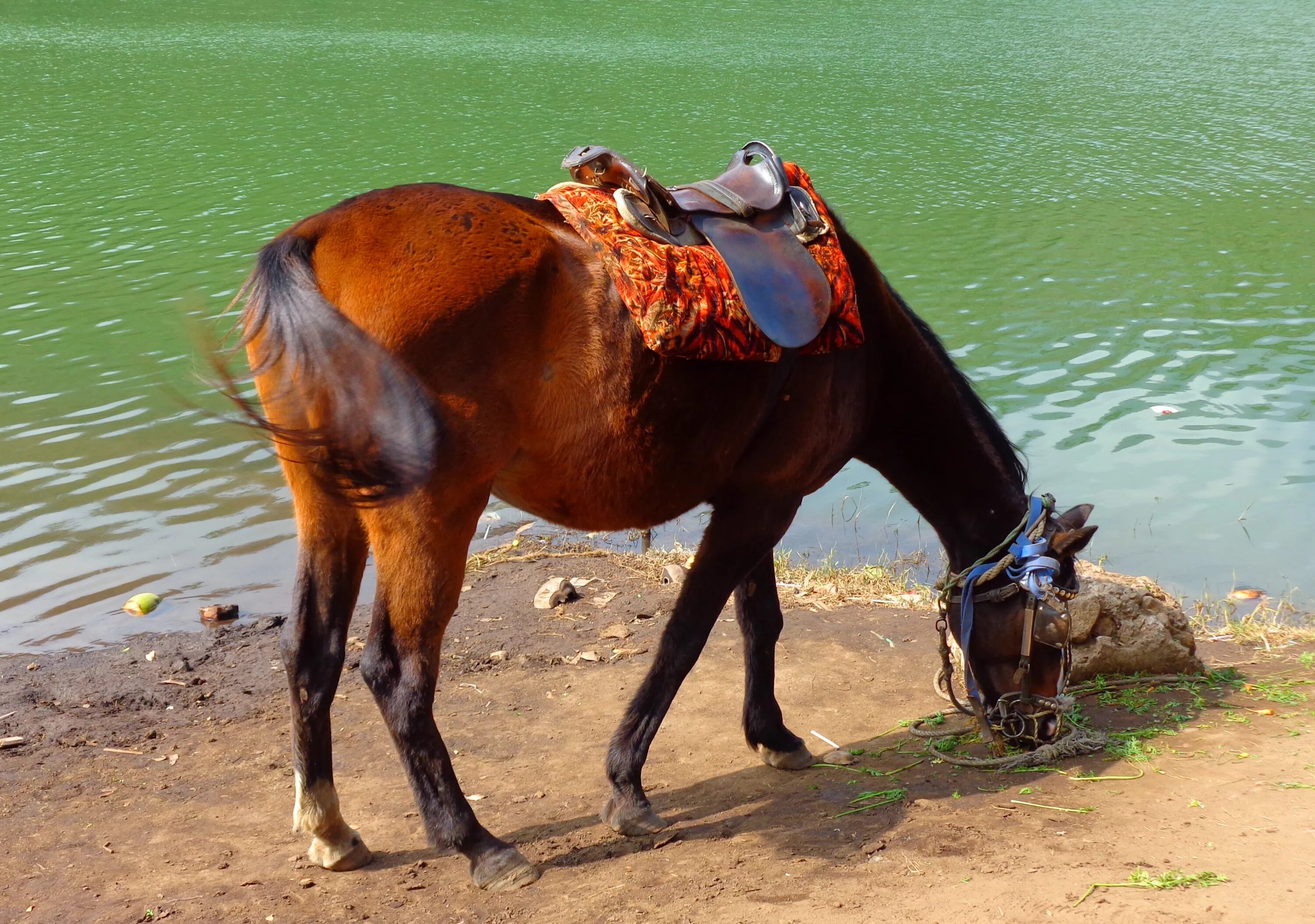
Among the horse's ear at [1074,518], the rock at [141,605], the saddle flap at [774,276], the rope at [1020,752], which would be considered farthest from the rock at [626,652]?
the rock at [141,605]

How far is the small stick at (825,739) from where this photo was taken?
4.38 meters

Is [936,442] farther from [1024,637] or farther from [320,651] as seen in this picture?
[320,651]

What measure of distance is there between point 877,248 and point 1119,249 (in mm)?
2581

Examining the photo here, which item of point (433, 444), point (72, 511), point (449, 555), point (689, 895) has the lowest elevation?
point (72, 511)

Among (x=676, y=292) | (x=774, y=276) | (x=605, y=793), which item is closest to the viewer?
(x=676, y=292)

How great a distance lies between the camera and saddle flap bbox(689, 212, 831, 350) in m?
3.46

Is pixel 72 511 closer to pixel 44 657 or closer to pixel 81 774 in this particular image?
pixel 44 657

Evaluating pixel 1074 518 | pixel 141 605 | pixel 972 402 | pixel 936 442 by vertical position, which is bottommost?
pixel 141 605

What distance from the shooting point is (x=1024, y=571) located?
12.9 feet

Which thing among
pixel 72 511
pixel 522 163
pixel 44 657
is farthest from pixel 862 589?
pixel 522 163

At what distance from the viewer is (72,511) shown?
672cm

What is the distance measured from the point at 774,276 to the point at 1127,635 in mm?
2338

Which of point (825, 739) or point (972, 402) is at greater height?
point (972, 402)

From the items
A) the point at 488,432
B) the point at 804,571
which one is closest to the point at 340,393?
the point at 488,432
